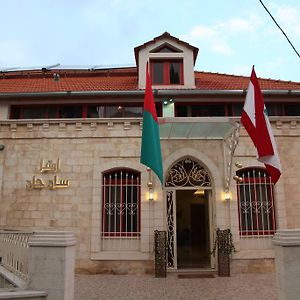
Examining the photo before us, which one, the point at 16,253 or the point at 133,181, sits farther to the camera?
the point at 133,181

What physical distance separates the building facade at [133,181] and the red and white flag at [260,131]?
1.67 metres

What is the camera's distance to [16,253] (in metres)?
7.16

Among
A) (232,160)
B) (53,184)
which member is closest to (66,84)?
(53,184)

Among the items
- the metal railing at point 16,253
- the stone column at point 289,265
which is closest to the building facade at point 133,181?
the metal railing at point 16,253

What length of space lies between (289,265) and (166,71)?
9385 millimetres

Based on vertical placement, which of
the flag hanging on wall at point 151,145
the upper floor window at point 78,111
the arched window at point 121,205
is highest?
the upper floor window at point 78,111

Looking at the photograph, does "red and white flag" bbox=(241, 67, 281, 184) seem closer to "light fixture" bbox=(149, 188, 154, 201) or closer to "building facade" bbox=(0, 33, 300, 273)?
"building facade" bbox=(0, 33, 300, 273)

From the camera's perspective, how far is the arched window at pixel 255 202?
10.8m

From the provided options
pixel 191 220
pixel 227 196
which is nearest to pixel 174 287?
pixel 227 196

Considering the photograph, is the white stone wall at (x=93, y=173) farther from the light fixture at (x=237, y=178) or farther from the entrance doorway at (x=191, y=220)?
Result: the entrance doorway at (x=191, y=220)

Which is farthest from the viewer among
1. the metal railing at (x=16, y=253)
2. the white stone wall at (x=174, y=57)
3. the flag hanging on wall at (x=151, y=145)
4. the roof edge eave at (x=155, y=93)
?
the white stone wall at (x=174, y=57)

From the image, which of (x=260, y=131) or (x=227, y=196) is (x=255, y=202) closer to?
(x=227, y=196)

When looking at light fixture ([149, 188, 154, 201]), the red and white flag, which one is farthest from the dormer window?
the red and white flag

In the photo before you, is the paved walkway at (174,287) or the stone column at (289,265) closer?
the stone column at (289,265)
